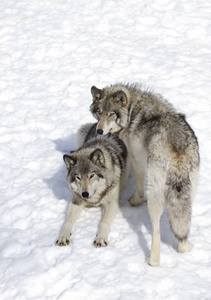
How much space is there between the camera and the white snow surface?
4.17 metres

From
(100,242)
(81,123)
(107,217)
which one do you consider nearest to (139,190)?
(107,217)

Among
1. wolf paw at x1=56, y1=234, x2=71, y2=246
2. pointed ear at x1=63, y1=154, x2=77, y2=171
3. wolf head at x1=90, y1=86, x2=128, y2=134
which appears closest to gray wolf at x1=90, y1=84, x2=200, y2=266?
wolf head at x1=90, y1=86, x2=128, y2=134

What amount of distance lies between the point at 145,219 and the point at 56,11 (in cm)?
916

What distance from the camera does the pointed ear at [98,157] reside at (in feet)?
16.9

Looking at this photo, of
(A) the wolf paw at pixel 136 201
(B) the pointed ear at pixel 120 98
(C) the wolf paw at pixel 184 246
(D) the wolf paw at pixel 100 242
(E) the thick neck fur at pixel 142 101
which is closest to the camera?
(C) the wolf paw at pixel 184 246

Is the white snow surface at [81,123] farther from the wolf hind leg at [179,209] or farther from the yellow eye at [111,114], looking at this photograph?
the yellow eye at [111,114]

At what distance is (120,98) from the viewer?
5.29 meters

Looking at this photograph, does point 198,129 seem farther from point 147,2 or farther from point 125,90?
point 147,2

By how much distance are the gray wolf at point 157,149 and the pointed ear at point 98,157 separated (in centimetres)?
35

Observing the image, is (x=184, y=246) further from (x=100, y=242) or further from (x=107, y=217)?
(x=107, y=217)

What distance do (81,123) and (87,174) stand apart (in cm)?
322

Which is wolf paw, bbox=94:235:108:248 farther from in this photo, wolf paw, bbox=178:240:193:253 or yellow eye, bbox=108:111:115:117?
yellow eye, bbox=108:111:115:117

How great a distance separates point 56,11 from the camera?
12078 millimetres

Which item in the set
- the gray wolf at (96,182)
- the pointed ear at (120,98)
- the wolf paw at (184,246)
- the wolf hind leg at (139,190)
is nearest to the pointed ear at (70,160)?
the gray wolf at (96,182)
